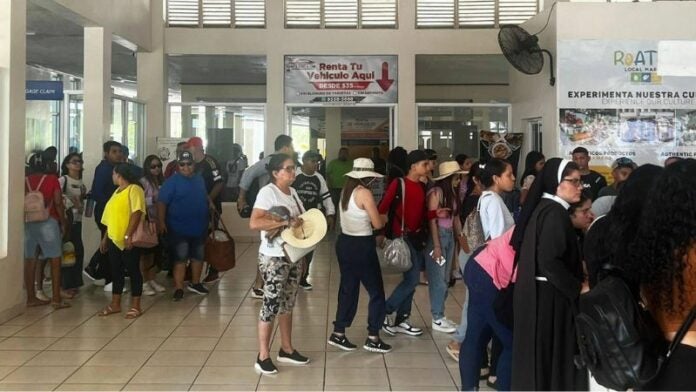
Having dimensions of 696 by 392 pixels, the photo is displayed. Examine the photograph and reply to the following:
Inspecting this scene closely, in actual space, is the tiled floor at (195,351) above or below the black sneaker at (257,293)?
below

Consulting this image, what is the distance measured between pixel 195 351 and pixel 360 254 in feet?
4.70

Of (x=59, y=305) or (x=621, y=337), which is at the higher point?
(x=621, y=337)

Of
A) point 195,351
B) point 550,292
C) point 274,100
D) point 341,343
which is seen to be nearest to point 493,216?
point 550,292

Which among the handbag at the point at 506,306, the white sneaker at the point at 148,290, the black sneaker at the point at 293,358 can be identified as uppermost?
the handbag at the point at 506,306

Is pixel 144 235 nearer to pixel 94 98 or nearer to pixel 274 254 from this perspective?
pixel 274 254

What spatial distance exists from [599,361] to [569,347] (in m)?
1.37

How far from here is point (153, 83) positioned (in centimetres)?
1199

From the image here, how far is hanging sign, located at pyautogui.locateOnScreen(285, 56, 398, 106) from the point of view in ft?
39.6

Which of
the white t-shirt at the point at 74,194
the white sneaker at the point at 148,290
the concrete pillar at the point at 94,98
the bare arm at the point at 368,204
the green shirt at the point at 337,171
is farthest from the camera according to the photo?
the green shirt at the point at 337,171

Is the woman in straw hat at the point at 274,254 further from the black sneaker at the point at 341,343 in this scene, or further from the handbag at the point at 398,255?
the handbag at the point at 398,255

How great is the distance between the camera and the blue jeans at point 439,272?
581 centimetres

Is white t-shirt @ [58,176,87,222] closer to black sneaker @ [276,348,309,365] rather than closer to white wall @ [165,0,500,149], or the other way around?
black sneaker @ [276,348,309,365]

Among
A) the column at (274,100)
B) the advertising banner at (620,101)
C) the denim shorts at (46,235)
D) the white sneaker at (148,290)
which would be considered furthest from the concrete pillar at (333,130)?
the denim shorts at (46,235)

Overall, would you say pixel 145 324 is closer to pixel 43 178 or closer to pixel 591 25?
pixel 43 178
